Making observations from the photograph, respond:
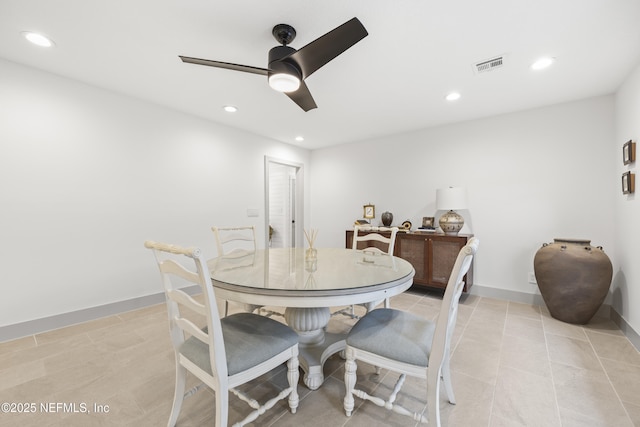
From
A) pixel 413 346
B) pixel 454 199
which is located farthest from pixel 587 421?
pixel 454 199

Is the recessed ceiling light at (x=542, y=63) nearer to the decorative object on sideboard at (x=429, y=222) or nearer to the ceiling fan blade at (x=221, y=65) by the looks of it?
the decorative object on sideboard at (x=429, y=222)

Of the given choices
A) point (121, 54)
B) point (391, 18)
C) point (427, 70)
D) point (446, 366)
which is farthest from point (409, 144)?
point (121, 54)

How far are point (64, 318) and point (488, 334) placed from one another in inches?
157

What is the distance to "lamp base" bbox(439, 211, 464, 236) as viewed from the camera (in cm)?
339

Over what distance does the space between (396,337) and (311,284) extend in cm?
52

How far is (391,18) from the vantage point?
66.4 inches

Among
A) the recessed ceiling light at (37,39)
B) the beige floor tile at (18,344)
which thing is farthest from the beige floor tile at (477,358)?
the recessed ceiling light at (37,39)

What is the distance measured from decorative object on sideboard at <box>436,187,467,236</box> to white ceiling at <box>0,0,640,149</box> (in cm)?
102

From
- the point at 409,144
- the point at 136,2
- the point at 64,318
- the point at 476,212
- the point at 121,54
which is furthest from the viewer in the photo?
the point at 409,144

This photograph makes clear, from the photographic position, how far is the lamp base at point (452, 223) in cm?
339

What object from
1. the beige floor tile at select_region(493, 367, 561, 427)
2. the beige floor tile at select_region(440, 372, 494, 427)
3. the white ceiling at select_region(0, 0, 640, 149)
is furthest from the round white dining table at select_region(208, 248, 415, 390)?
the white ceiling at select_region(0, 0, 640, 149)

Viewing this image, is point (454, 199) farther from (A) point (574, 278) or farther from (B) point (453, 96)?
(A) point (574, 278)

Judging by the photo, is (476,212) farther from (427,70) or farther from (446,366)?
(446,366)

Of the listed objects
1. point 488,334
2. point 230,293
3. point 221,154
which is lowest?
point 488,334
